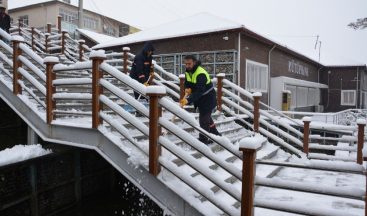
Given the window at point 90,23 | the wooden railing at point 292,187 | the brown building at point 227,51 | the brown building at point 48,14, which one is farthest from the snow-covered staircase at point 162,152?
the window at point 90,23

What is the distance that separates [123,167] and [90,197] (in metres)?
3.69

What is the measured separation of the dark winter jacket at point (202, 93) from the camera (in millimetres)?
5590

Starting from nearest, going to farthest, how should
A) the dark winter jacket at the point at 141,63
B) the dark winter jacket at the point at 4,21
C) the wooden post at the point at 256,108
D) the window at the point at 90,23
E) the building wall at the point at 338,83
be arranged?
the dark winter jacket at the point at 141,63 < the wooden post at the point at 256,108 < the dark winter jacket at the point at 4,21 < the building wall at the point at 338,83 < the window at the point at 90,23

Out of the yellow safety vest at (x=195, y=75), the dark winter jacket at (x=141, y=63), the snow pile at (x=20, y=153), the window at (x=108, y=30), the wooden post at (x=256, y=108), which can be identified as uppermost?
the window at (x=108, y=30)

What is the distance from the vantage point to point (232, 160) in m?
6.09

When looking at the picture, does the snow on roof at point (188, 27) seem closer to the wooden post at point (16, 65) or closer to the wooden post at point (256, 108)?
the wooden post at point (256, 108)

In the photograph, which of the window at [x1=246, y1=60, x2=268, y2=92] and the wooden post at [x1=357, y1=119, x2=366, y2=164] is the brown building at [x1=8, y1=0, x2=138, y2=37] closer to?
the window at [x1=246, y1=60, x2=268, y2=92]

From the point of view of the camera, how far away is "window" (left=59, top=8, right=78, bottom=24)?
33.2 meters

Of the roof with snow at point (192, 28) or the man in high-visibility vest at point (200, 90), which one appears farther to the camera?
the roof with snow at point (192, 28)

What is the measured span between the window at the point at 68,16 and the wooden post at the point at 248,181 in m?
34.4

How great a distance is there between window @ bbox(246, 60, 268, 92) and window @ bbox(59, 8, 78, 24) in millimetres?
25089

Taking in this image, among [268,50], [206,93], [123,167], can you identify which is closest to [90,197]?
[123,167]

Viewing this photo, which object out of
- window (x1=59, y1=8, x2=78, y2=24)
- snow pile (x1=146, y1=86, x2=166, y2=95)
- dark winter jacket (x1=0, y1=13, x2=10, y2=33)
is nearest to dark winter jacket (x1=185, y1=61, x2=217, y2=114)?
snow pile (x1=146, y1=86, x2=166, y2=95)

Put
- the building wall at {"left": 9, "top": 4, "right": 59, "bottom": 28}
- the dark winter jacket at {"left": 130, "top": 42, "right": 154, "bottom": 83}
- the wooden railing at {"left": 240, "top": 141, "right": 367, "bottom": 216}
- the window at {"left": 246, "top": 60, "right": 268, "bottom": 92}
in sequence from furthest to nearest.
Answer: the building wall at {"left": 9, "top": 4, "right": 59, "bottom": 28} < the window at {"left": 246, "top": 60, "right": 268, "bottom": 92} < the dark winter jacket at {"left": 130, "top": 42, "right": 154, "bottom": 83} < the wooden railing at {"left": 240, "top": 141, "right": 367, "bottom": 216}
